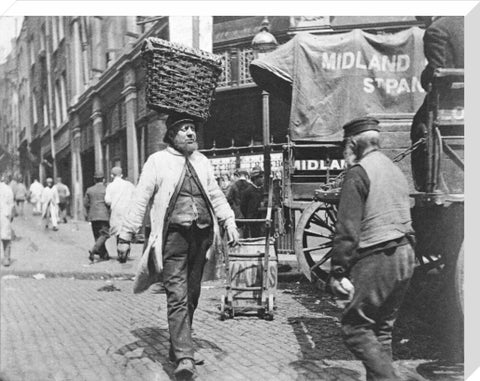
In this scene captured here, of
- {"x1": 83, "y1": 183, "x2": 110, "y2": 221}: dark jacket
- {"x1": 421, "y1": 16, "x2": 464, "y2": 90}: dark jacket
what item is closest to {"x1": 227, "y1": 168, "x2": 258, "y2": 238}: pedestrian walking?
{"x1": 83, "y1": 183, "x2": 110, "y2": 221}: dark jacket

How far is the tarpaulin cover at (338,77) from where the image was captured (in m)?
4.58

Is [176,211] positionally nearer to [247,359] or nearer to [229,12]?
[247,359]

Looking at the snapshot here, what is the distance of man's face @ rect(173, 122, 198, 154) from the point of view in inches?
137

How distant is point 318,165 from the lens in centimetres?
522

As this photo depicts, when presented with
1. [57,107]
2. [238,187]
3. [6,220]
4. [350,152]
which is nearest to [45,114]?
[57,107]

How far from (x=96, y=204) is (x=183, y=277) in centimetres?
155

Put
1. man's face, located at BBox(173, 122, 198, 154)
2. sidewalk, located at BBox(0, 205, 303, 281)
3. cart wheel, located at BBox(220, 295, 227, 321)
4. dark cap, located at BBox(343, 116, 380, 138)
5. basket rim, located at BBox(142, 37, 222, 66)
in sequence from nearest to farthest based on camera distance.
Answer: dark cap, located at BBox(343, 116, 380, 138) < basket rim, located at BBox(142, 37, 222, 66) < man's face, located at BBox(173, 122, 198, 154) < sidewalk, located at BBox(0, 205, 303, 281) < cart wheel, located at BBox(220, 295, 227, 321)

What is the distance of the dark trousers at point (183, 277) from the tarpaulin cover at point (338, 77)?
70.3 inches

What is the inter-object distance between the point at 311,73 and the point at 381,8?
42.4 inches

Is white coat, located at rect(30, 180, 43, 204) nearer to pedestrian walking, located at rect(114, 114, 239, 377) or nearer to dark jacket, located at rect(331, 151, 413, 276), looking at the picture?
pedestrian walking, located at rect(114, 114, 239, 377)

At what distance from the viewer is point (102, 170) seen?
4.95 metres

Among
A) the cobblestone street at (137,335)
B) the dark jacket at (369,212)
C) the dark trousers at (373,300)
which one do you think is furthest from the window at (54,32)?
the dark trousers at (373,300)

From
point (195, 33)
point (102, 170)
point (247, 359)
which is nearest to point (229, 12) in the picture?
point (195, 33)

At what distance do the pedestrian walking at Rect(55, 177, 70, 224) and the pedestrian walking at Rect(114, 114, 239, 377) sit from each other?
56.7 inches
